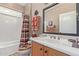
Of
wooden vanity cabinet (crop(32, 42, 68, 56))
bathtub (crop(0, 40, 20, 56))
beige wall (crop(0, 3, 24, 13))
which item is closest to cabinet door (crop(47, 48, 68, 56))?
wooden vanity cabinet (crop(32, 42, 68, 56))

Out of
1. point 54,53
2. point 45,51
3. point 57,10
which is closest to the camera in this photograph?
point 54,53

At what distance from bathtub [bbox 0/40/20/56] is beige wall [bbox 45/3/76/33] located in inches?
29.9

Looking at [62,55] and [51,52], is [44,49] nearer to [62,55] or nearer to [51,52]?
[51,52]

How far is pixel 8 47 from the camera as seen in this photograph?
1.33 meters

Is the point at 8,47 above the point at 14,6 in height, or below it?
below

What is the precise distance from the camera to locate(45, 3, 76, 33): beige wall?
4.69 ft

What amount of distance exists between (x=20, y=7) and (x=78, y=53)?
98 cm

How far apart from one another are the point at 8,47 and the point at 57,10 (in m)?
1.06

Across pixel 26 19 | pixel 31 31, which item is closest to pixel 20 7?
pixel 26 19

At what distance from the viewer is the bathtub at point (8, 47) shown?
1.26m

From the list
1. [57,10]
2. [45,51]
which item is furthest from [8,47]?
[57,10]

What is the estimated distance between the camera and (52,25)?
1765 millimetres

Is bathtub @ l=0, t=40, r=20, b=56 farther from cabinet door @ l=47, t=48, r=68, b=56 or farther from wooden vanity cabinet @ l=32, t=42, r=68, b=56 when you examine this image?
cabinet door @ l=47, t=48, r=68, b=56

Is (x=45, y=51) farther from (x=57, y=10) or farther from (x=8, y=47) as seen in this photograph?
(x=57, y=10)
